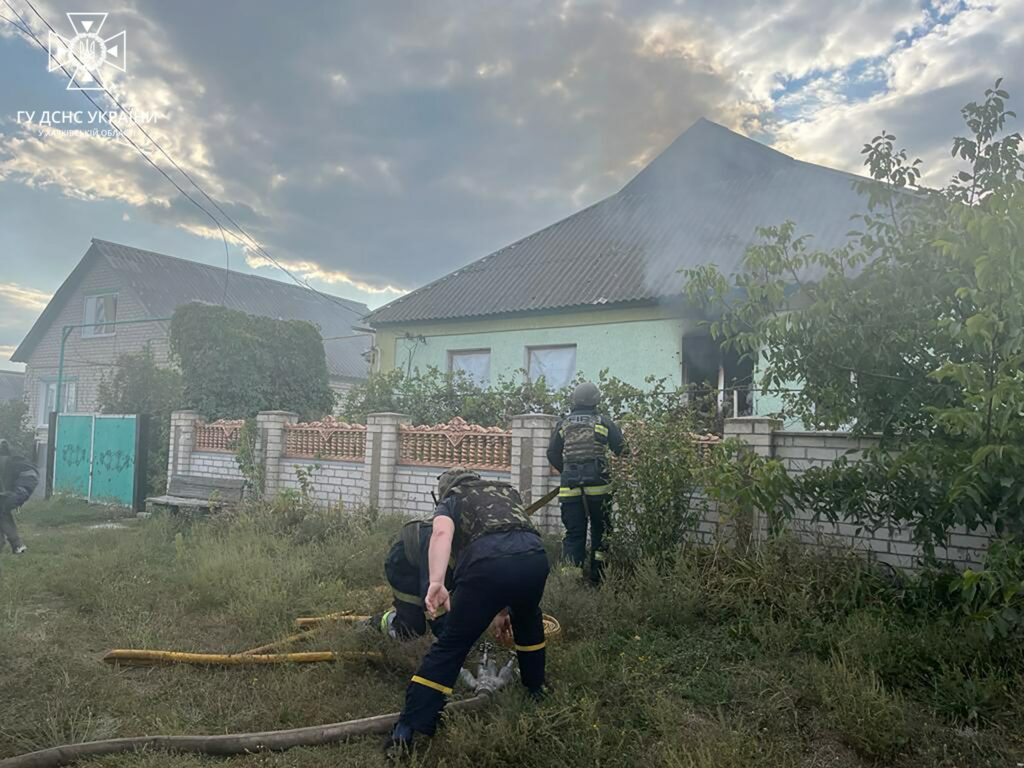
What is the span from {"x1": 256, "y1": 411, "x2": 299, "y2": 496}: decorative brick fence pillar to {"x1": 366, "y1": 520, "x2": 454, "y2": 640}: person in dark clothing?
5.38m

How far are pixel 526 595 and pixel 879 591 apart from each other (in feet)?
8.03

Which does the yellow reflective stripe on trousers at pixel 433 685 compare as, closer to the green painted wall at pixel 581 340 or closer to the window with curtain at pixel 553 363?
the green painted wall at pixel 581 340

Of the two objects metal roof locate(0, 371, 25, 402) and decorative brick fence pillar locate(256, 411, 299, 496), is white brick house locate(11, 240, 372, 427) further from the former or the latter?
metal roof locate(0, 371, 25, 402)

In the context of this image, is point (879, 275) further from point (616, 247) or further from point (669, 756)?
point (616, 247)

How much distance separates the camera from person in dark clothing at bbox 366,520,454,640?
3470mm

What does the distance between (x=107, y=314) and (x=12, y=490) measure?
45.1 feet

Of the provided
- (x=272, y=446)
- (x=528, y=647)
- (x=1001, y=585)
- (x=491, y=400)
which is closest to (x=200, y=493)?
(x=272, y=446)

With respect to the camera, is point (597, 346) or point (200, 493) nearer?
point (200, 493)

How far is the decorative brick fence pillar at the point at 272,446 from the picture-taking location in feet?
28.6

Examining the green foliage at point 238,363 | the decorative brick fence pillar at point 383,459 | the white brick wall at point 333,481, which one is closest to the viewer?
the decorative brick fence pillar at point 383,459

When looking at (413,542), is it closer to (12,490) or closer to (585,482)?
(585,482)

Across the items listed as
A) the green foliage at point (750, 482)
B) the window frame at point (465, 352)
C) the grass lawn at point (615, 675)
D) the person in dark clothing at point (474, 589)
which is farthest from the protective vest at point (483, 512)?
the window frame at point (465, 352)

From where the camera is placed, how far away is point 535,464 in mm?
6445

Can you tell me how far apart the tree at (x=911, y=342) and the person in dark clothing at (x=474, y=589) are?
191 cm
